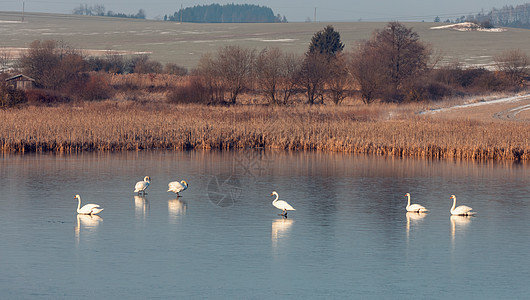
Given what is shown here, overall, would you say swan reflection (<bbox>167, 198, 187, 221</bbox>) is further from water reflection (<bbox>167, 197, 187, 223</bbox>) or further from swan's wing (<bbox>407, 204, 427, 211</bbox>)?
swan's wing (<bbox>407, 204, 427, 211</bbox>)

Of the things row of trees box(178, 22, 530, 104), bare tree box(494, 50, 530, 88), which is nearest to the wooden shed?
row of trees box(178, 22, 530, 104)

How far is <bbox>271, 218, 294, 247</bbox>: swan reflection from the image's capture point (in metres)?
12.7

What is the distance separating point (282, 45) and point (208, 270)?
3035 inches

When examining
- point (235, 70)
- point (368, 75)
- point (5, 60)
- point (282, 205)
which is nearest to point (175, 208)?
point (282, 205)

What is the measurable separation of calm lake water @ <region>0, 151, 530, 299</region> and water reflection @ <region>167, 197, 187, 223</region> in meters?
0.04

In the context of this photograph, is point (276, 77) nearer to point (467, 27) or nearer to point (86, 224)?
point (86, 224)

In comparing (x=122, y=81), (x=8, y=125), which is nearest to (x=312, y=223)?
(x=8, y=125)

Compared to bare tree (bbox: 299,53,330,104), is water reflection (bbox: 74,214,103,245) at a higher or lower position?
lower

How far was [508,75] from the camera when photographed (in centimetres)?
5806

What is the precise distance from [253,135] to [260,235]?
1553 centimetres

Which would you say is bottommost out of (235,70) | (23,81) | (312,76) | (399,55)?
(23,81)

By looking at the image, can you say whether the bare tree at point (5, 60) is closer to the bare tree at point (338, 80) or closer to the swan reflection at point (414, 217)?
the bare tree at point (338, 80)

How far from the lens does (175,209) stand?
1540 centimetres

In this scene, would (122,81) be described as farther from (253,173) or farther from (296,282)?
(296,282)
